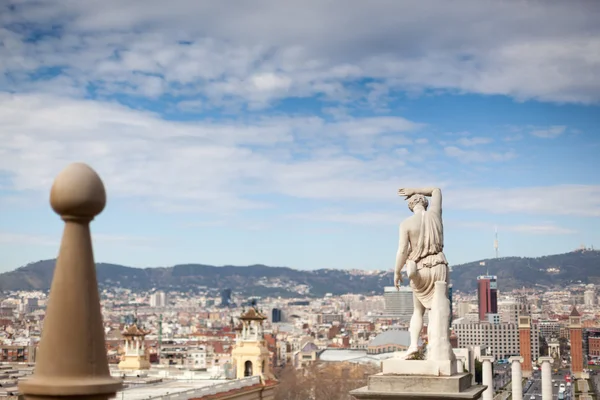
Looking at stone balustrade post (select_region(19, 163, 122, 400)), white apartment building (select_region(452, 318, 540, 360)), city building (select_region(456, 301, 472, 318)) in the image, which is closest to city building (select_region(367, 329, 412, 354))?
white apartment building (select_region(452, 318, 540, 360))

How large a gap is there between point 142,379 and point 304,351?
305ft

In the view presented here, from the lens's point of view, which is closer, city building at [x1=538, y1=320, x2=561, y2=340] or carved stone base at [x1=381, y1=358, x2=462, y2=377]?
carved stone base at [x1=381, y1=358, x2=462, y2=377]

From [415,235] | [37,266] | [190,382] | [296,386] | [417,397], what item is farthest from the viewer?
[37,266]

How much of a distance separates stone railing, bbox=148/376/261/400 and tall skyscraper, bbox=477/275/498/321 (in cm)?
14610

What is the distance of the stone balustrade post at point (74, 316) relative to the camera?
2.70 meters

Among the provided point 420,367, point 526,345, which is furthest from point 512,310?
point 420,367

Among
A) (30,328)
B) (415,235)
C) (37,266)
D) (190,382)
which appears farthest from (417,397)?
(37,266)

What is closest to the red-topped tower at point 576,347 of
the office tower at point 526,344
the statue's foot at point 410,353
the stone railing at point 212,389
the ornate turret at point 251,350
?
the office tower at point 526,344

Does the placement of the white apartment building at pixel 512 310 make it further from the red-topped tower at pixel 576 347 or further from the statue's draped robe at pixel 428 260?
the statue's draped robe at pixel 428 260

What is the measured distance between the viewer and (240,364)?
98.3ft

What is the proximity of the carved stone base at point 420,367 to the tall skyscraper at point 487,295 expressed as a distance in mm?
165540

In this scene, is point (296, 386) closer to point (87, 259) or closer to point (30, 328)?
point (30, 328)

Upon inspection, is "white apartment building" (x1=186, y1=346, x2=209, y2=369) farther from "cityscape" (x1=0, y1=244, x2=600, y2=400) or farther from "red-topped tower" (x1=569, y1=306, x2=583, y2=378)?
"red-topped tower" (x1=569, y1=306, x2=583, y2=378)

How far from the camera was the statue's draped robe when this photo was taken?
714 cm
